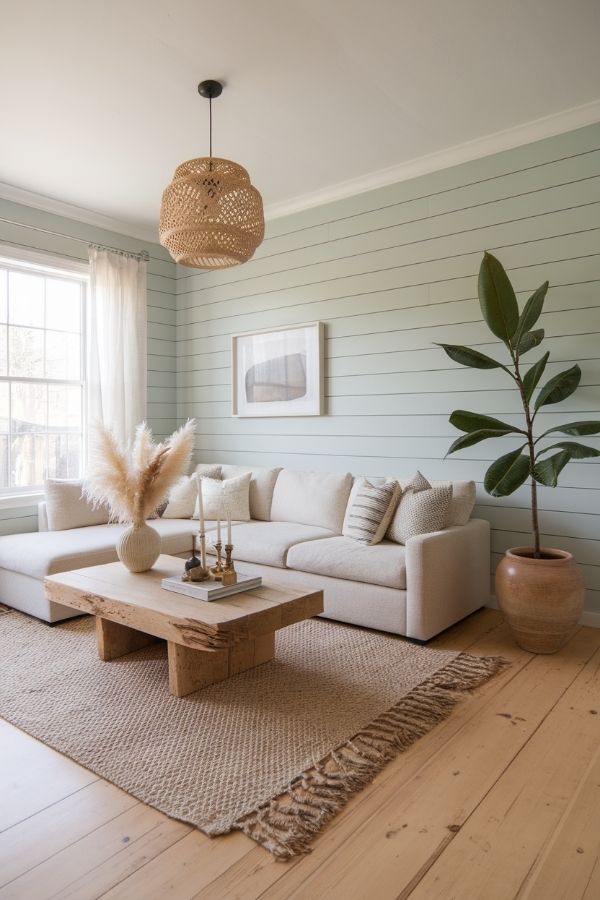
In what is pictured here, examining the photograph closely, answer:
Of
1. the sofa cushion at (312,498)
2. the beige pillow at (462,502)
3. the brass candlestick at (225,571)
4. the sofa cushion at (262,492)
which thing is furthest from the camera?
the sofa cushion at (262,492)

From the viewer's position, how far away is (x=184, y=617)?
229 cm

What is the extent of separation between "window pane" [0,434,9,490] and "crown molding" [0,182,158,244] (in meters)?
1.69

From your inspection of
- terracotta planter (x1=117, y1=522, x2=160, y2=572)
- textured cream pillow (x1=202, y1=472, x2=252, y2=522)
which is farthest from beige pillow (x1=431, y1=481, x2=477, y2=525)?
terracotta planter (x1=117, y1=522, x2=160, y2=572)

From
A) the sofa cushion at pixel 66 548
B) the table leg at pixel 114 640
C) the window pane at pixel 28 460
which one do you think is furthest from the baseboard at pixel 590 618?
the window pane at pixel 28 460

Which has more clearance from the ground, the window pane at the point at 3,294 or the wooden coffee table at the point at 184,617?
the window pane at the point at 3,294

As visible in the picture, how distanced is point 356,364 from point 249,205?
5.43 ft

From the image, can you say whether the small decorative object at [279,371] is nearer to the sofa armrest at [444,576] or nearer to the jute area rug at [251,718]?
the sofa armrest at [444,576]

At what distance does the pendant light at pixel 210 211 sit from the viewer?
2717 mm

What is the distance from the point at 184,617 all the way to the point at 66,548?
155 centimetres

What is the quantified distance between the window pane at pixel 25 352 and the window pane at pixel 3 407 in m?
0.11

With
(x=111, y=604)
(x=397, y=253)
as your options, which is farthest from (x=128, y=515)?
(x=397, y=253)

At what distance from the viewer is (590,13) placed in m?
2.52

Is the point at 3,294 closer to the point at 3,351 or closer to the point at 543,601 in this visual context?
the point at 3,351

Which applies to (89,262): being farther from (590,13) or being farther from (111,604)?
(590,13)
